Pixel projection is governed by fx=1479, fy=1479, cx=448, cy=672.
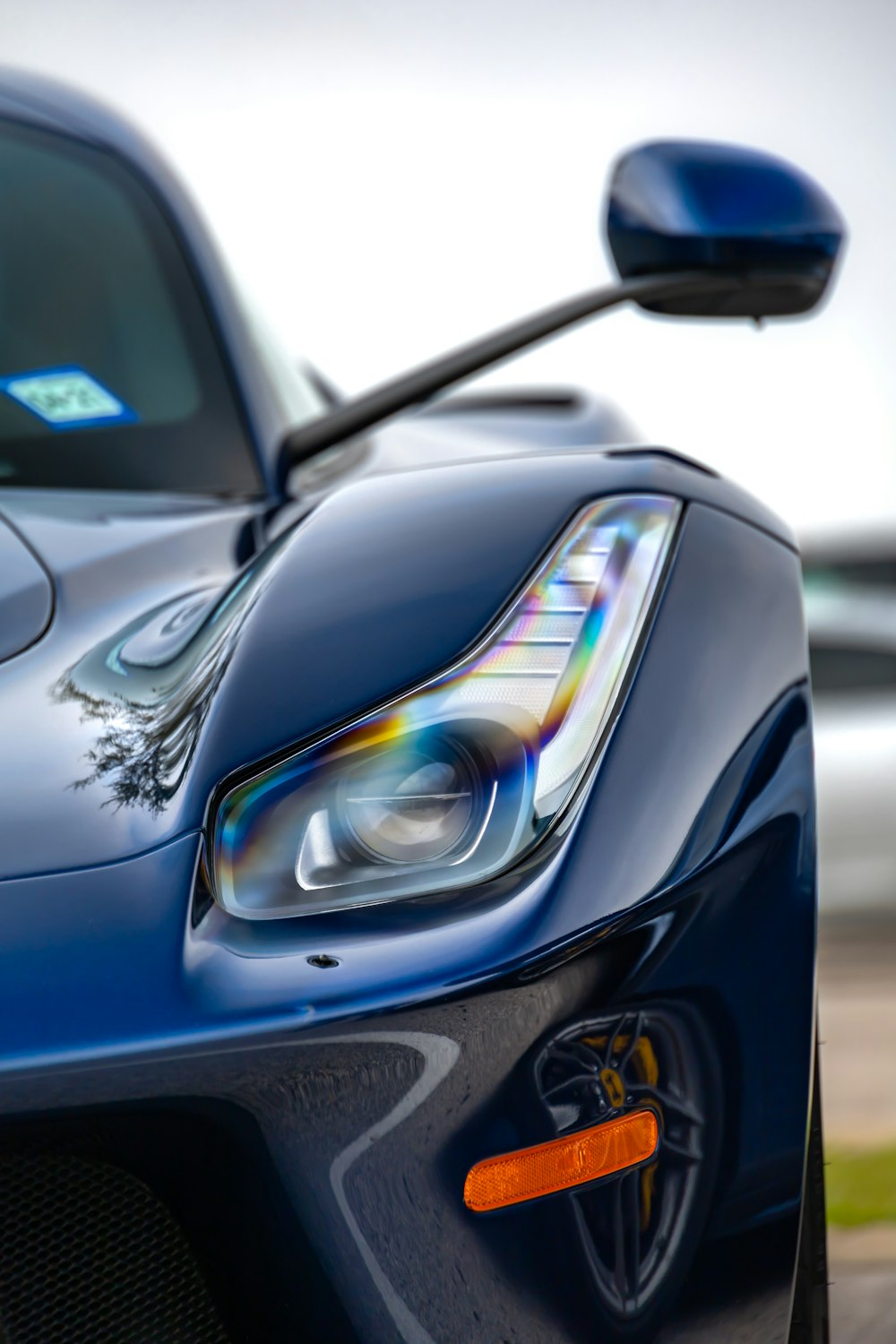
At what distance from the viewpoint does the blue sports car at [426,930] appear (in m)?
0.73

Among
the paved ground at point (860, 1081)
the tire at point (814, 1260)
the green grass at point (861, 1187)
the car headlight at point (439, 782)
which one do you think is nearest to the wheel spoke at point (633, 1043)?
the car headlight at point (439, 782)

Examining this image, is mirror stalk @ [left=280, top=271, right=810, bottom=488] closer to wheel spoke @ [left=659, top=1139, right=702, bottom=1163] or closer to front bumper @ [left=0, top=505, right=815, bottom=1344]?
front bumper @ [left=0, top=505, right=815, bottom=1344]

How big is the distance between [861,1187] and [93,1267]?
4.44ft

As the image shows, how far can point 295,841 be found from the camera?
0.85 meters

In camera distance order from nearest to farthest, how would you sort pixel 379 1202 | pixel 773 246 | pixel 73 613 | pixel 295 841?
pixel 379 1202 → pixel 295 841 → pixel 73 613 → pixel 773 246

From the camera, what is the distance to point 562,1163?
0.75 m

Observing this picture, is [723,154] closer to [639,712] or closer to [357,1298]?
[639,712]

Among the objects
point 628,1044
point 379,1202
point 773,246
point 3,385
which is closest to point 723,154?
point 773,246

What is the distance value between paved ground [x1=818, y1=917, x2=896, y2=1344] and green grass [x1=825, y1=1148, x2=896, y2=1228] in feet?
0.09

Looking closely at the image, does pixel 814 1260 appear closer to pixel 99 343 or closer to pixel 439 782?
pixel 439 782

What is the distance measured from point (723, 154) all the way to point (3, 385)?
78cm

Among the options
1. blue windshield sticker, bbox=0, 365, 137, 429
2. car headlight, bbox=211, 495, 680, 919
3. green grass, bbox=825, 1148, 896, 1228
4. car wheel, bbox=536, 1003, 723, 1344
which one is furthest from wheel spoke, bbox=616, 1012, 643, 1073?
green grass, bbox=825, 1148, 896, 1228

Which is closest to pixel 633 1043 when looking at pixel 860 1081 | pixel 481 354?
pixel 481 354

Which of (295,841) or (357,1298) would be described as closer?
(357,1298)
